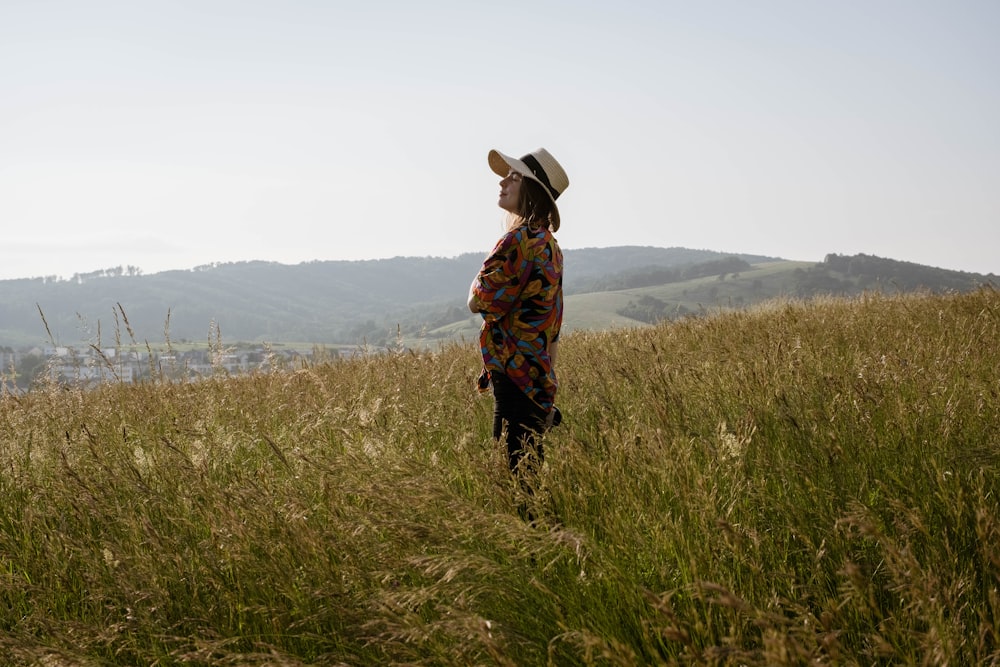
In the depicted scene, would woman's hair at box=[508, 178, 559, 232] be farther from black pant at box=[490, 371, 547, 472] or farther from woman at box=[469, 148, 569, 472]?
black pant at box=[490, 371, 547, 472]

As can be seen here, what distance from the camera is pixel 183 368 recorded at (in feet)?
22.7

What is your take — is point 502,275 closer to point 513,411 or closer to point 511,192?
point 511,192

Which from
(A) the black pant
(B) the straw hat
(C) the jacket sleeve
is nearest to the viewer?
(C) the jacket sleeve

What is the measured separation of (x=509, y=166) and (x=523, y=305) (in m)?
0.75

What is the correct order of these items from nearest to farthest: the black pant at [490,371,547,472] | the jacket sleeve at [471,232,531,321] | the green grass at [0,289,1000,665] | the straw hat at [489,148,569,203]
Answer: the green grass at [0,289,1000,665] → the jacket sleeve at [471,232,531,321] → the black pant at [490,371,547,472] → the straw hat at [489,148,569,203]

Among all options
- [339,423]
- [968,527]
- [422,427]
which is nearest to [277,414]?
[339,423]

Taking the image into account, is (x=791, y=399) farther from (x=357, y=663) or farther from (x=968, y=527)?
(x=357, y=663)

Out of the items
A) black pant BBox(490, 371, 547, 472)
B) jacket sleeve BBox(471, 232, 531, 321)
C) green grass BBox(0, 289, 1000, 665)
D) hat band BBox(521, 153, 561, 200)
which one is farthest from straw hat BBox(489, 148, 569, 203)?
green grass BBox(0, 289, 1000, 665)

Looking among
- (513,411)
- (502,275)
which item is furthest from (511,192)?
(513,411)

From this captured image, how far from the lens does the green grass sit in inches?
74.5

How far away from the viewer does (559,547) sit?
2.55 m

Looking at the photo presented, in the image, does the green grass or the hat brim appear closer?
the green grass

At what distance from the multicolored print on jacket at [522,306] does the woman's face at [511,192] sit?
0.23 m

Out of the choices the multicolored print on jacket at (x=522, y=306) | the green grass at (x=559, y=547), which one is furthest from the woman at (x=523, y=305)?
the green grass at (x=559, y=547)
